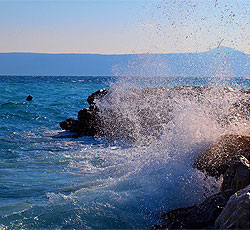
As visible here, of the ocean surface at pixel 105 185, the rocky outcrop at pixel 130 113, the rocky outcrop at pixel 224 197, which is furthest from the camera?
the rocky outcrop at pixel 130 113

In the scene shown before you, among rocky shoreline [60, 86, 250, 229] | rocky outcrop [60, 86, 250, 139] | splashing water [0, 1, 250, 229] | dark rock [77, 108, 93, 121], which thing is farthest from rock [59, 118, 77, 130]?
rocky shoreline [60, 86, 250, 229]

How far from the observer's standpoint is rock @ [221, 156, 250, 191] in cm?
369

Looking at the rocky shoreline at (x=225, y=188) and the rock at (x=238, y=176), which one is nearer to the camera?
the rocky shoreline at (x=225, y=188)

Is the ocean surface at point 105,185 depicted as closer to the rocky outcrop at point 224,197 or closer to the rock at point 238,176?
the rocky outcrop at point 224,197

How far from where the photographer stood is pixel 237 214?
2.96 meters

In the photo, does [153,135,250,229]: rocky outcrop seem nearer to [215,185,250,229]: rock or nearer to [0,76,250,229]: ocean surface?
[215,185,250,229]: rock

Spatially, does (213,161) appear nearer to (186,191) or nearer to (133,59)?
(186,191)

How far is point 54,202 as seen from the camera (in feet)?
16.6

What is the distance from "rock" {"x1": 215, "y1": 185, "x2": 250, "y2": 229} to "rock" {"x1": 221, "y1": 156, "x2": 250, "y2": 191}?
0.47 metres

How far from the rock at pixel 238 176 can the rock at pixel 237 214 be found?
1.53 ft

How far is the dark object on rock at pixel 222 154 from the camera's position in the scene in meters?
4.64

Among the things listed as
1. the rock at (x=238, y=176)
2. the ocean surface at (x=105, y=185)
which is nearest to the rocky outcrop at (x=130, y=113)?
the ocean surface at (x=105, y=185)

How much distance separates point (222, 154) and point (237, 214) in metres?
1.91

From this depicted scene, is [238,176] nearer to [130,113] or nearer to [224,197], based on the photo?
[224,197]
